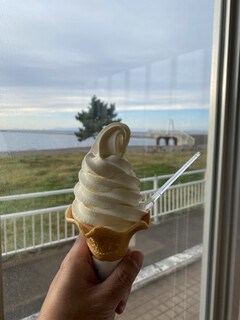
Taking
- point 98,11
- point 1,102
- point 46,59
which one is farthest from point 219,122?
point 1,102

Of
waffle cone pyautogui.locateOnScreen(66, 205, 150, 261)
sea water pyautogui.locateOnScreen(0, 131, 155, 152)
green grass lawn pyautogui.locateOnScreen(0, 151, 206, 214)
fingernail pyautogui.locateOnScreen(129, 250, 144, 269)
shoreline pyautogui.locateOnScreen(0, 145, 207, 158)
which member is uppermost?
sea water pyautogui.locateOnScreen(0, 131, 155, 152)

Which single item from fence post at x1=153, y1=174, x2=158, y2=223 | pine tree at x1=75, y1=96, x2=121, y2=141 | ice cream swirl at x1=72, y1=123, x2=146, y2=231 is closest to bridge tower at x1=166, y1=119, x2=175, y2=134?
fence post at x1=153, y1=174, x2=158, y2=223

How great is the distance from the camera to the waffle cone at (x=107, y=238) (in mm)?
495

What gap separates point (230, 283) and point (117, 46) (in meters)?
1.18

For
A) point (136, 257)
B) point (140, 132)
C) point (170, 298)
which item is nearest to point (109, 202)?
point (136, 257)

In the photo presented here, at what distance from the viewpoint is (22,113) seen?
65 centimetres

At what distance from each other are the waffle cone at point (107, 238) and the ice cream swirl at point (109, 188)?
0.05ft

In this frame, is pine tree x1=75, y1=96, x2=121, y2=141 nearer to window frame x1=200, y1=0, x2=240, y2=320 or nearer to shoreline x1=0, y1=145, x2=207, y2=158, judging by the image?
shoreline x1=0, y1=145, x2=207, y2=158

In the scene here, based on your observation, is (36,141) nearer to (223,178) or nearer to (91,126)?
(91,126)

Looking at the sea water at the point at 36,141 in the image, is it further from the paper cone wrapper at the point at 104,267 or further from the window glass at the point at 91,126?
the paper cone wrapper at the point at 104,267

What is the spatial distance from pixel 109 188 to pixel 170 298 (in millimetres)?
865

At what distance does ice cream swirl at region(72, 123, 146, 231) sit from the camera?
53 cm

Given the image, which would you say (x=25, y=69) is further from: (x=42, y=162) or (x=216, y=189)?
(x=216, y=189)

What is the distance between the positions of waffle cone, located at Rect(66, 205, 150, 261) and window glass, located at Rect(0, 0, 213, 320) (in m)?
0.20
